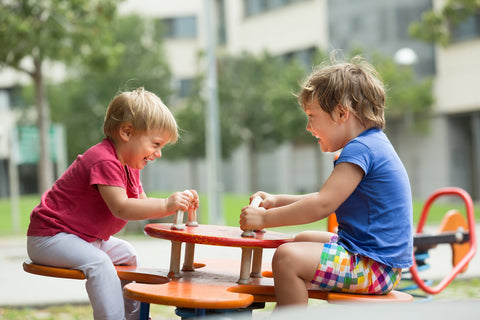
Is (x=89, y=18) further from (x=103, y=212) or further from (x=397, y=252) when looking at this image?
(x=397, y=252)

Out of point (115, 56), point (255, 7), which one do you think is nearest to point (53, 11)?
point (115, 56)

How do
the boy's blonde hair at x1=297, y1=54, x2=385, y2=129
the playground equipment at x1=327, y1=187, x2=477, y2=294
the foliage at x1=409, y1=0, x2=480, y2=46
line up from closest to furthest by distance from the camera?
the boy's blonde hair at x1=297, y1=54, x2=385, y2=129 → the playground equipment at x1=327, y1=187, x2=477, y2=294 → the foliage at x1=409, y1=0, x2=480, y2=46

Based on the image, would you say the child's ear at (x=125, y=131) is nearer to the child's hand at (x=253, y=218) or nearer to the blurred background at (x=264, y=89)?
the child's hand at (x=253, y=218)

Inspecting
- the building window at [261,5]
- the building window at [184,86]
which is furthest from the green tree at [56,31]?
the building window at [184,86]

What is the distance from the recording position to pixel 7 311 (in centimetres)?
553

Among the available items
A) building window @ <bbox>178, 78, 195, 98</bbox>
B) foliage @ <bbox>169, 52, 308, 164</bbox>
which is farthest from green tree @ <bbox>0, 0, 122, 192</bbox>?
building window @ <bbox>178, 78, 195, 98</bbox>

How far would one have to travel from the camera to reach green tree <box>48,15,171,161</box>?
30938 millimetres

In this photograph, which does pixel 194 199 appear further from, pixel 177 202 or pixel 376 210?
pixel 376 210

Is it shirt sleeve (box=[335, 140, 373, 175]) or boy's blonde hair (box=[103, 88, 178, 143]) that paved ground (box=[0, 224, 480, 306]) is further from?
shirt sleeve (box=[335, 140, 373, 175])

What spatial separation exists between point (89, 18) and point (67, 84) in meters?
21.3

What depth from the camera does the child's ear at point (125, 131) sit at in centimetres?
299

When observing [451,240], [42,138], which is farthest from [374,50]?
[451,240]

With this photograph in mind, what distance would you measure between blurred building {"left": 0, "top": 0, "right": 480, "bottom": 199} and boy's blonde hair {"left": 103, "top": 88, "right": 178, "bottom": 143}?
22.5 metres

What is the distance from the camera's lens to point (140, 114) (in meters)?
2.94
